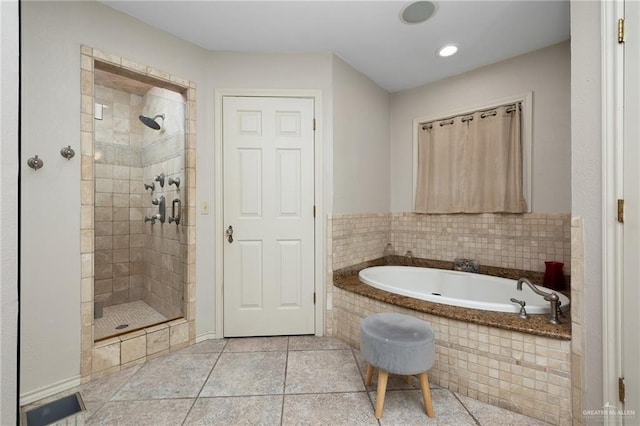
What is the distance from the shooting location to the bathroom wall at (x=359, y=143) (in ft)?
8.02

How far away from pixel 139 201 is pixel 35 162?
1.23 m

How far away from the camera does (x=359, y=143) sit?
2691 millimetres

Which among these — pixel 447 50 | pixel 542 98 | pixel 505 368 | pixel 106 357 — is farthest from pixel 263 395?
pixel 542 98

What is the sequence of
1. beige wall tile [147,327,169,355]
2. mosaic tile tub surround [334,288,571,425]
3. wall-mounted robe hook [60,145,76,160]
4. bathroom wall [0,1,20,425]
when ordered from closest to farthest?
bathroom wall [0,1,20,425] < mosaic tile tub surround [334,288,571,425] < wall-mounted robe hook [60,145,76,160] < beige wall tile [147,327,169,355]

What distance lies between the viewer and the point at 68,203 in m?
1.64

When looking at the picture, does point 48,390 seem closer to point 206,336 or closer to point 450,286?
point 206,336

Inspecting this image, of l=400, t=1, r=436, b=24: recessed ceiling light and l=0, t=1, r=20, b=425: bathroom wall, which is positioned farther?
l=400, t=1, r=436, b=24: recessed ceiling light

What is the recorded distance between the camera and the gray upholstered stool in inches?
53.6

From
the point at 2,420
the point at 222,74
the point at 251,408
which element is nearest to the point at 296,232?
the point at 251,408

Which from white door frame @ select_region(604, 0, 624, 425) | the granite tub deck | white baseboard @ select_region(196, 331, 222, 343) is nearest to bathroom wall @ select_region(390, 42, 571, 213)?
the granite tub deck

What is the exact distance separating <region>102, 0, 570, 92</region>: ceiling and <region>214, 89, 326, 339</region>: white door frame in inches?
14.0

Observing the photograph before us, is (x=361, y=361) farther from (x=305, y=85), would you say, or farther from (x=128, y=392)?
(x=305, y=85)

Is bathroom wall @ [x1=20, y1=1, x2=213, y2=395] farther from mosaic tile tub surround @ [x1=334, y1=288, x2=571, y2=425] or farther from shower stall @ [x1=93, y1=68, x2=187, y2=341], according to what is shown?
mosaic tile tub surround @ [x1=334, y1=288, x2=571, y2=425]

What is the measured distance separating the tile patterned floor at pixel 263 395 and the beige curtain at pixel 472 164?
1658mm
